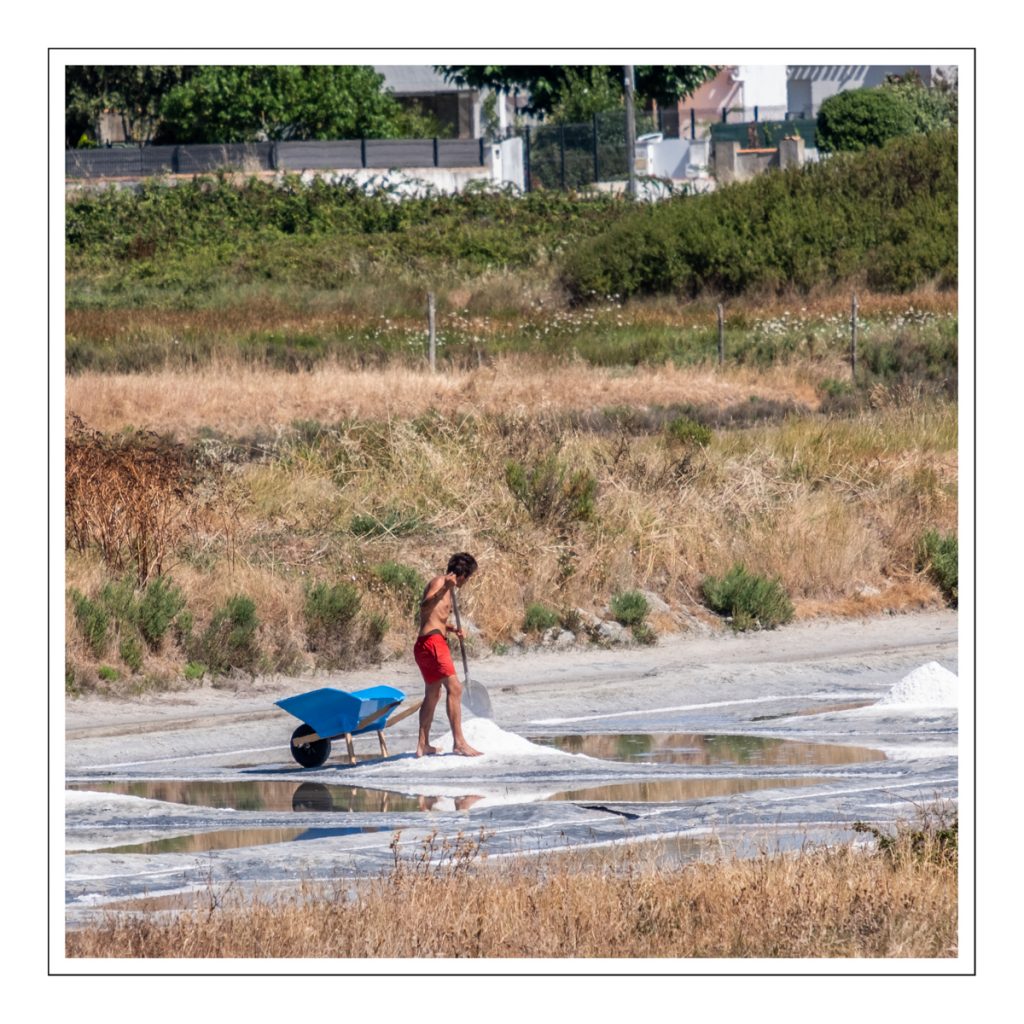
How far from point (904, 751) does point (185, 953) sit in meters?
5.86

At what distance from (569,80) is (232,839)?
5441 centimetres

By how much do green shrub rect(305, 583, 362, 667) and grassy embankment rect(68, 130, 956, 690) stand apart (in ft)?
0.08

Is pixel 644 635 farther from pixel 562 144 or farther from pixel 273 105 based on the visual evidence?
pixel 273 105

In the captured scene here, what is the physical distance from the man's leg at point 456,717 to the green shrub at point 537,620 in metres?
3.74

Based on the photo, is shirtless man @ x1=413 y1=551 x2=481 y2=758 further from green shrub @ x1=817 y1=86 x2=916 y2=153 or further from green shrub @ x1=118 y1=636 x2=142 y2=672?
green shrub @ x1=817 y1=86 x2=916 y2=153

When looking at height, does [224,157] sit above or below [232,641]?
above

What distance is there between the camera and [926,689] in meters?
13.1

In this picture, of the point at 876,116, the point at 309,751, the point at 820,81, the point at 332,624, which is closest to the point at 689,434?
the point at 332,624

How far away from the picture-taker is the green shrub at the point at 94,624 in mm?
13555

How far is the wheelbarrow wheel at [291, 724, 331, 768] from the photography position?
11312 millimetres

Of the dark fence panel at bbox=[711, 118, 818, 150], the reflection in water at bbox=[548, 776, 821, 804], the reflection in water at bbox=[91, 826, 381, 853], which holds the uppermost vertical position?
the dark fence panel at bbox=[711, 118, 818, 150]

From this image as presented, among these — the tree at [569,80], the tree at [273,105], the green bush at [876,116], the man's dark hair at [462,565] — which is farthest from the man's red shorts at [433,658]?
the tree at [569,80]

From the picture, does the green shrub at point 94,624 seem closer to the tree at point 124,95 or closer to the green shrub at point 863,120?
the tree at point 124,95

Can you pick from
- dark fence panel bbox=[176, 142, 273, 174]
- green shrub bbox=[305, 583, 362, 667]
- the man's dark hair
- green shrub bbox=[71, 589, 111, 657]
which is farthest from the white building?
the man's dark hair
